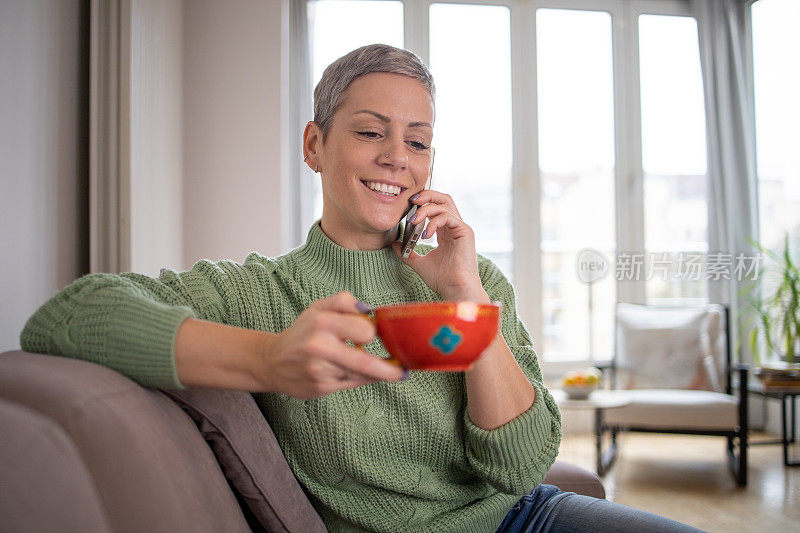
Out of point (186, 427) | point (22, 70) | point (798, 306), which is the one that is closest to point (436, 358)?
point (186, 427)

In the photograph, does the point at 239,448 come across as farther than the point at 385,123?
No

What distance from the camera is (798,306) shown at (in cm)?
430

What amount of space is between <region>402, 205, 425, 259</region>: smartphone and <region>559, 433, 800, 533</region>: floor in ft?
7.78

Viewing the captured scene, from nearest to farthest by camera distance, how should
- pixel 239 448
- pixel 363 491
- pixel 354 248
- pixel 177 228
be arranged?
pixel 239 448
pixel 363 491
pixel 354 248
pixel 177 228

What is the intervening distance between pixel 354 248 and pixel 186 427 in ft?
1.89

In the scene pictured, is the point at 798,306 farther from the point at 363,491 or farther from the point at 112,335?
Result: the point at 112,335

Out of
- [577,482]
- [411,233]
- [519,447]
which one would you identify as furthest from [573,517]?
[411,233]

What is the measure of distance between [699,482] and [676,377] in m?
0.73

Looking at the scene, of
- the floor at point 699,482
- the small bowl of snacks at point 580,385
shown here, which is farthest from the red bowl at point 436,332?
the small bowl of snacks at point 580,385

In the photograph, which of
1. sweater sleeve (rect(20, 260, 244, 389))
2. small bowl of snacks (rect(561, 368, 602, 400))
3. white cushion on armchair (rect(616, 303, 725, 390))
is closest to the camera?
sweater sleeve (rect(20, 260, 244, 389))

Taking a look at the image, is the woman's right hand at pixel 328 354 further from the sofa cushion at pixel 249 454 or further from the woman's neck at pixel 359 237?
the woman's neck at pixel 359 237

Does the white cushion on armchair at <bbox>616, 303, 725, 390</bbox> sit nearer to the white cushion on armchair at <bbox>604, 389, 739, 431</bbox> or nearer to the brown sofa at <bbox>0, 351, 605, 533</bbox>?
the white cushion on armchair at <bbox>604, 389, 739, 431</bbox>

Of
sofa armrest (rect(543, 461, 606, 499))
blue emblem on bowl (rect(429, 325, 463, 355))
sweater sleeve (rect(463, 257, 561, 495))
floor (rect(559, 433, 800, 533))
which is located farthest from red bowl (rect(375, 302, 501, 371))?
floor (rect(559, 433, 800, 533))

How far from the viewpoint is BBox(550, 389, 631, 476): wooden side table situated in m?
3.48
